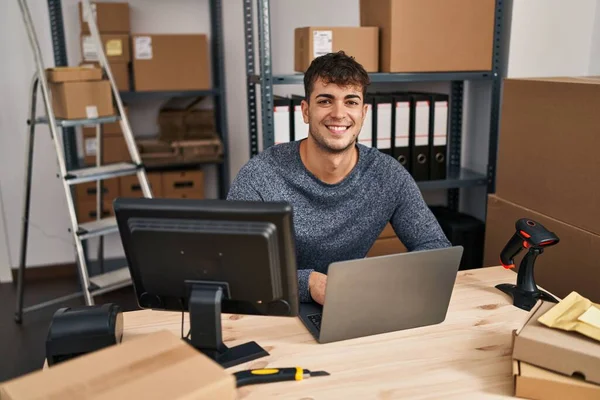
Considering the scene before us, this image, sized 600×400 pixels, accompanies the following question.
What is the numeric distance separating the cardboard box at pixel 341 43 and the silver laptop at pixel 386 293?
135 cm

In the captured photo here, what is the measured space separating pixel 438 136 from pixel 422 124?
0.10 meters

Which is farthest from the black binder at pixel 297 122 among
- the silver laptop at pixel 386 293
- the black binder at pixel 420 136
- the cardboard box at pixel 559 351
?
the cardboard box at pixel 559 351

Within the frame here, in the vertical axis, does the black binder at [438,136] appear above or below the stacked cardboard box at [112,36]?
below

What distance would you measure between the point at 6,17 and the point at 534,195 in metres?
2.97

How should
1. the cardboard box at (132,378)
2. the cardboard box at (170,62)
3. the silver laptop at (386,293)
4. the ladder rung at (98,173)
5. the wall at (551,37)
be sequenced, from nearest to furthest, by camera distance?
the cardboard box at (132,378) → the silver laptop at (386,293) → the wall at (551,37) → the ladder rung at (98,173) → the cardboard box at (170,62)

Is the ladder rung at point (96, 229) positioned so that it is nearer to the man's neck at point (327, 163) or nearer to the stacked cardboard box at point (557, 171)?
the man's neck at point (327, 163)

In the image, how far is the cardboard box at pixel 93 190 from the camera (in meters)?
3.29

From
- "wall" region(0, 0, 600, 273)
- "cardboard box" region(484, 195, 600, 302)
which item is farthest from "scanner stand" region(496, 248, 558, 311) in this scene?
"wall" region(0, 0, 600, 273)

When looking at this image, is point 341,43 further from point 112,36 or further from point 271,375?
point 271,375

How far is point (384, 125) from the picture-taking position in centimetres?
250

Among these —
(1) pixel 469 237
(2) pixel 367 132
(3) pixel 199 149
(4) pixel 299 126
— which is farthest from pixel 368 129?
(3) pixel 199 149

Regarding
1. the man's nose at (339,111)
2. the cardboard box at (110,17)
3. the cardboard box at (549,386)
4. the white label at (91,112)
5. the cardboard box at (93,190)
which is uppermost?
the cardboard box at (110,17)

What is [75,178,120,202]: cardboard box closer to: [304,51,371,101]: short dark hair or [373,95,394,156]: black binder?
[373,95,394,156]: black binder

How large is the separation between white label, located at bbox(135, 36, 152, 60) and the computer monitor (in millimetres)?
2372
